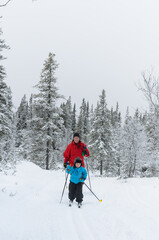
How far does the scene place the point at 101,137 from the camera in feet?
94.4

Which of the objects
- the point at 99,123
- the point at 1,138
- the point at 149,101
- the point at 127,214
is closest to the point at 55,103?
the point at 1,138

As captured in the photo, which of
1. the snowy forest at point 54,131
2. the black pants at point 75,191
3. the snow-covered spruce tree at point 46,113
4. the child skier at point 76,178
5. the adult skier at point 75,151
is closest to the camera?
the black pants at point 75,191

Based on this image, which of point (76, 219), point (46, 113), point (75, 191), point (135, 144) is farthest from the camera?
point (135, 144)

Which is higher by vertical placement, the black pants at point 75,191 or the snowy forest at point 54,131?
the snowy forest at point 54,131

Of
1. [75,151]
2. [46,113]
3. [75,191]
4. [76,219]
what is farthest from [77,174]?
[46,113]

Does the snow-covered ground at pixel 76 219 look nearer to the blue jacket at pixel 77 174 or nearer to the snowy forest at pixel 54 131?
the blue jacket at pixel 77 174

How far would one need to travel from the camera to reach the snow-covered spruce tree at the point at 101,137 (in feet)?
92.9

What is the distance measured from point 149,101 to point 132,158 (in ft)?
65.7

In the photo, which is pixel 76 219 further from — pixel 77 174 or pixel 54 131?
pixel 54 131

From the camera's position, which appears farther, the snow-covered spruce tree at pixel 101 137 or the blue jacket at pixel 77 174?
the snow-covered spruce tree at pixel 101 137

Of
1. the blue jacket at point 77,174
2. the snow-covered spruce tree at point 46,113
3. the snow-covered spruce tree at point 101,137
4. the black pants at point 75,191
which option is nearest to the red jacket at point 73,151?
the blue jacket at point 77,174

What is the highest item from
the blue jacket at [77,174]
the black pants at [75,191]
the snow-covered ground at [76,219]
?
the blue jacket at [77,174]

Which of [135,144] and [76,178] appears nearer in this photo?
[76,178]

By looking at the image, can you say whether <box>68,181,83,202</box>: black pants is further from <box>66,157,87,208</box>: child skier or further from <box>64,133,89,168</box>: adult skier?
<box>64,133,89,168</box>: adult skier
